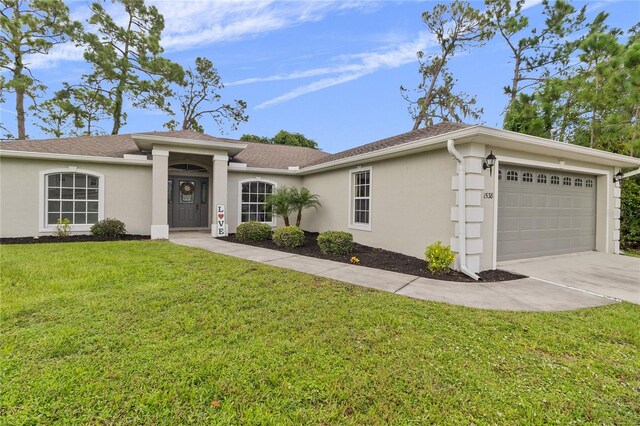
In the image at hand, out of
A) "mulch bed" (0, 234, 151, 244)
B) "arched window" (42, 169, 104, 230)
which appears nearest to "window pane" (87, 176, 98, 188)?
"arched window" (42, 169, 104, 230)

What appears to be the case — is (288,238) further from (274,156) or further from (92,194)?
(92,194)

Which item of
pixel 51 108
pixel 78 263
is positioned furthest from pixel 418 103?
pixel 51 108

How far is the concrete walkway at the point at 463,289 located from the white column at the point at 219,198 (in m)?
3.94

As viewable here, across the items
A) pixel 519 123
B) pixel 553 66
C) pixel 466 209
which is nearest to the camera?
pixel 466 209

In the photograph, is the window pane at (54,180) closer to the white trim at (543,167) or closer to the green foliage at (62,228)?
the green foliage at (62,228)

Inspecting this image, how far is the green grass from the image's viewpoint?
2047 mm

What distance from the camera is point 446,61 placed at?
60.5ft

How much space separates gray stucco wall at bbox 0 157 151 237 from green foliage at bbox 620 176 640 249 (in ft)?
52.4

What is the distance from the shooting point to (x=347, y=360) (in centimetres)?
262

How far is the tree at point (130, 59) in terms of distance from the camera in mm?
18156

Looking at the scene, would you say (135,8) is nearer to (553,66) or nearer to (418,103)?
(418,103)

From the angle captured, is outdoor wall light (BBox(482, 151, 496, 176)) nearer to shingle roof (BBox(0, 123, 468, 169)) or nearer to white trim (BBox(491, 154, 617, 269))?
white trim (BBox(491, 154, 617, 269))

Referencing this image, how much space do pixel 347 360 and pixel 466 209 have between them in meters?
4.31

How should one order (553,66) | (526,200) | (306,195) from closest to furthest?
1. (526,200)
2. (306,195)
3. (553,66)
